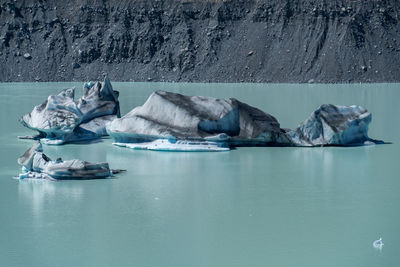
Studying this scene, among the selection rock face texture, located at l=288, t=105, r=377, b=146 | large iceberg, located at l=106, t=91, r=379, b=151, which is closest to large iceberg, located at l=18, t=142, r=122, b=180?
large iceberg, located at l=106, t=91, r=379, b=151

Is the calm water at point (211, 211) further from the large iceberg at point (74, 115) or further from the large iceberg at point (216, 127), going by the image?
the large iceberg at point (74, 115)

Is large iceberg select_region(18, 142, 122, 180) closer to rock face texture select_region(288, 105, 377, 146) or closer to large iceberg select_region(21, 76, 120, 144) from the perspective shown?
large iceberg select_region(21, 76, 120, 144)

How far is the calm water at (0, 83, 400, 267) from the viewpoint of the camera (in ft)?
42.7

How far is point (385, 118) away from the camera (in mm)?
36344

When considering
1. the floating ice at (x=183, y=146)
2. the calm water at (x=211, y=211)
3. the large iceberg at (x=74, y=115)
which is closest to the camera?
the calm water at (x=211, y=211)

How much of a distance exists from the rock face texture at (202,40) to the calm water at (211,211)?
54469 millimetres

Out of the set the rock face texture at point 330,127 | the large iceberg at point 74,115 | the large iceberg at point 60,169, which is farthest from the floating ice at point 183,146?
the large iceberg at point 60,169

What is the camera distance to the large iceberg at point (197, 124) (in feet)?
83.5

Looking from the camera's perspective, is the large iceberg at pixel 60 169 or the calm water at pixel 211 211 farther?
the large iceberg at pixel 60 169

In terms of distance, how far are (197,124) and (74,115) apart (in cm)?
487

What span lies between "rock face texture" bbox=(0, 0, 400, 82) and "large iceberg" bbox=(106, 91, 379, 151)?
164ft

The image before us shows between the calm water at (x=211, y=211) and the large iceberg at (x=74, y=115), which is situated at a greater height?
the large iceberg at (x=74, y=115)

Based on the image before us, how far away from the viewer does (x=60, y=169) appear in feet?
64.0

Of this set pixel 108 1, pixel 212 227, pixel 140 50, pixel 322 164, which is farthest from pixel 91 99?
pixel 108 1
